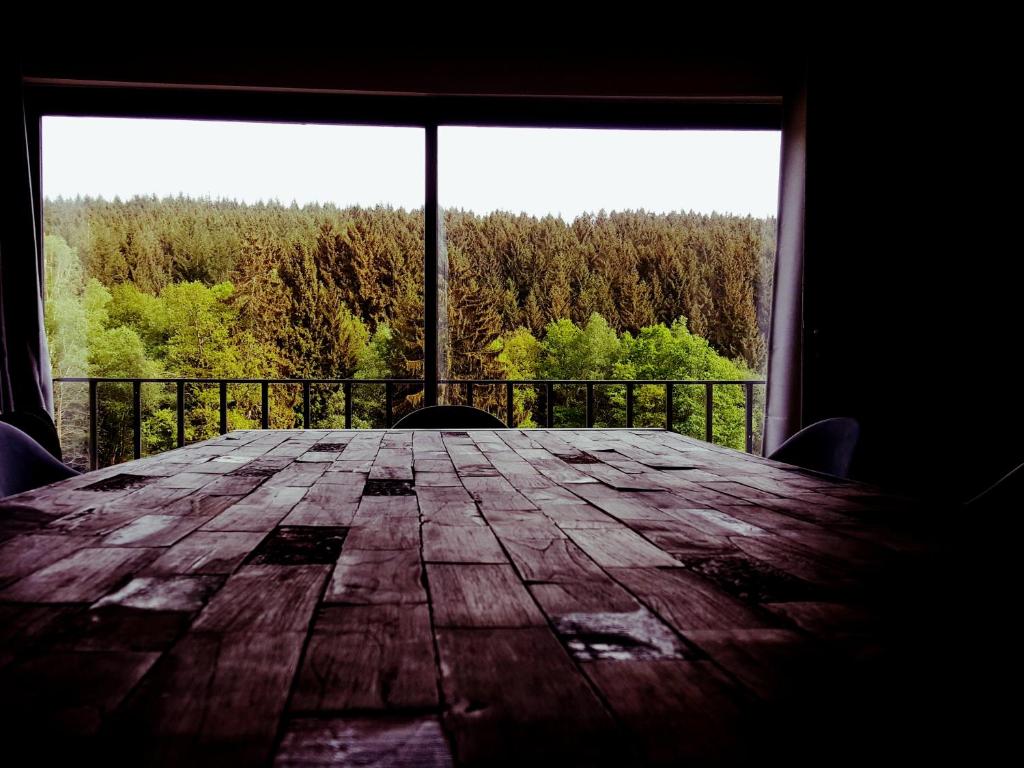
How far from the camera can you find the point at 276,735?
0.41 metres

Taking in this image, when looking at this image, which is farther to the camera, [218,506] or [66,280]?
[66,280]

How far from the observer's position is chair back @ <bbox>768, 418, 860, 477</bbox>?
1869 millimetres

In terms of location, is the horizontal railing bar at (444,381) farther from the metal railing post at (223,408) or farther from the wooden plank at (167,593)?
the wooden plank at (167,593)

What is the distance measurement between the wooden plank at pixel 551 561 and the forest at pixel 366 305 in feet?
10.5

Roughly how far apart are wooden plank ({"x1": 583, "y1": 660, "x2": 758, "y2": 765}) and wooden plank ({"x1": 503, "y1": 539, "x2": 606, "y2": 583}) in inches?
8.4

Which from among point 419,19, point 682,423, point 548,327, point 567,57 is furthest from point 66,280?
point 682,423

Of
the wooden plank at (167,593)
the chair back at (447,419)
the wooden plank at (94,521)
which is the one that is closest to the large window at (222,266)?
the chair back at (447,419)

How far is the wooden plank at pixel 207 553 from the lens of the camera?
741 mm

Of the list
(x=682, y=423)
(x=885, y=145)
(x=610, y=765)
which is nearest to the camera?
(x=610, y=765)

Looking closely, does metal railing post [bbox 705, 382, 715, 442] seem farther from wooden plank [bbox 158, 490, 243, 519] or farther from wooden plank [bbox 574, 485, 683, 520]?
wooden plank [bbox 158, 490, 243, 519]

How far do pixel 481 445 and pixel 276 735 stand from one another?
1.54 metres

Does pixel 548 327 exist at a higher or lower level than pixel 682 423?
higher

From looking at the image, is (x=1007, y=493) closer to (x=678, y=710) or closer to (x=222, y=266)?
(x=678, y=710)

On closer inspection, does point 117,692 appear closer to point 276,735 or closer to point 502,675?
point 276,735
